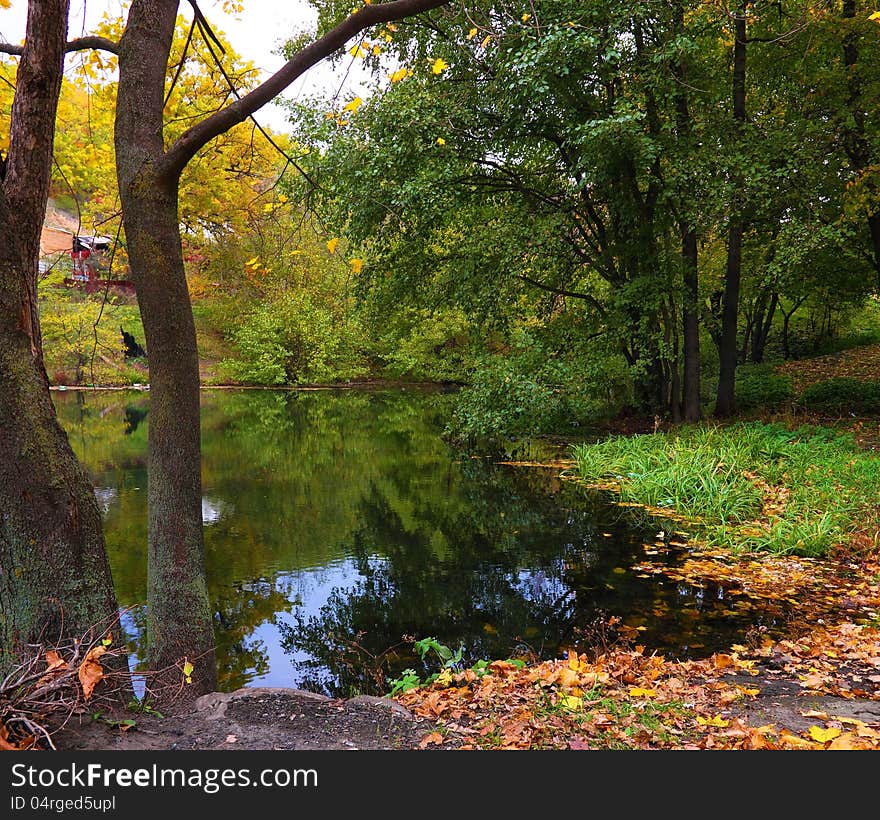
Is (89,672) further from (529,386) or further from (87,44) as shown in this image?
(529,386)

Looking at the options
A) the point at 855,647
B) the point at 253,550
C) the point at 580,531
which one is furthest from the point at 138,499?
the point at 855,647

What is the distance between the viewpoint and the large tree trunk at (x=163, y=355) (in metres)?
3.74

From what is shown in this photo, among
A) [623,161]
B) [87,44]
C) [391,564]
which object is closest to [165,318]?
[87,44]

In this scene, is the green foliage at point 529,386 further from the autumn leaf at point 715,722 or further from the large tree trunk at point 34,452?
the large tree trunk at point 34,452

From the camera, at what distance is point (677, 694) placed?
3758mm

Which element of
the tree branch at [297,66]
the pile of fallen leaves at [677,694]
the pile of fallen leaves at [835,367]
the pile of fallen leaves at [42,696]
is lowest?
the pile of fallen leaves at [677,694]

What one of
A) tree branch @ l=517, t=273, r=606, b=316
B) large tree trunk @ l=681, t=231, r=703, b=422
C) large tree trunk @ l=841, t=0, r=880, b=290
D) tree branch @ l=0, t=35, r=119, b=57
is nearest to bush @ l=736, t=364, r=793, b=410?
large tree trunk @ l=681, t=231, r=703, b=422

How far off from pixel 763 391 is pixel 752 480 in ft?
24.1

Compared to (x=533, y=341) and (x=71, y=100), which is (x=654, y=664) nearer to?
(x=71, y=100)

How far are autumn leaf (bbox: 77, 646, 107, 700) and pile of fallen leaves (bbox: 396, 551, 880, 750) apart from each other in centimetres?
144

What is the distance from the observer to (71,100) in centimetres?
779

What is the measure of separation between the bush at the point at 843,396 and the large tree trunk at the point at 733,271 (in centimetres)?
190

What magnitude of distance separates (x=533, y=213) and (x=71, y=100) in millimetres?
8672

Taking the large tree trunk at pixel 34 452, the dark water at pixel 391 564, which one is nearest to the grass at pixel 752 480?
the dark water at pixel 391 564
